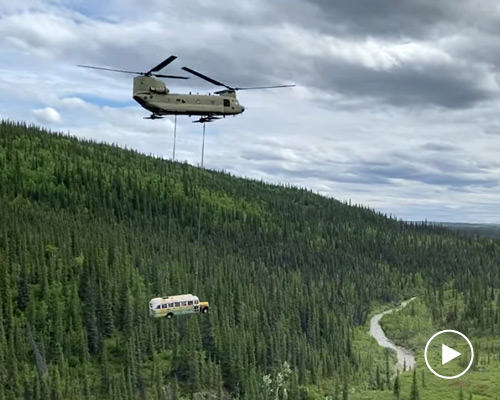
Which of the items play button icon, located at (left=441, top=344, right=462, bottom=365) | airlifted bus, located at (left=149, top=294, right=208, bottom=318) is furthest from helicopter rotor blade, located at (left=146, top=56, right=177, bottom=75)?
play button icon, located at (left=441, top=344, right=462, bottom=365)

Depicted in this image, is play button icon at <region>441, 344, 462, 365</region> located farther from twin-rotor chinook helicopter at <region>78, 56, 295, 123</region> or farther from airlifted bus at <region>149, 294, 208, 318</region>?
twin-rotor chinook helicopter at <region>78, 56, 295, 123</region>

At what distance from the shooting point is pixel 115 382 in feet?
451

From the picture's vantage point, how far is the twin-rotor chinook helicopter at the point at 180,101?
7100 centimetres

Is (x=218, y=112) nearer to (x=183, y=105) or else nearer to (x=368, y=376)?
(x=183, y=105)

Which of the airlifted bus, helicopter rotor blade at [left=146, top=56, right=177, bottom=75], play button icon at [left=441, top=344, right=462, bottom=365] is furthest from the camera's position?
play button icon at [left=441, top=344, right=462, bottom=365]

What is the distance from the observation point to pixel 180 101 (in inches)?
2876

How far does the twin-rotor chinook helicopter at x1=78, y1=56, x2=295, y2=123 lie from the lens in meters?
71.0

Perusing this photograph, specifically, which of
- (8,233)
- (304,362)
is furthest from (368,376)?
(8,233)

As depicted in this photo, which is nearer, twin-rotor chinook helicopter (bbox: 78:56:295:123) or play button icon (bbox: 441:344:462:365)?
twin-rotor chinook helicopter (bbox: 78:56:295:123)

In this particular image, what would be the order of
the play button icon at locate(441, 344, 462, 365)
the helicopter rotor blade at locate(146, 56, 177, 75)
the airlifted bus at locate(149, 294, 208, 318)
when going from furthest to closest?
the play button icon at locate(441, 344, 462, 365), the airlifted bus at locate(149, 294, 208, 318), the helicopter rotor blade at locate(146, 56, 177, 75)

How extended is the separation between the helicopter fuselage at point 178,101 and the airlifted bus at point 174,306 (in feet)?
138

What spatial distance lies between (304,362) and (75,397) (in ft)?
218

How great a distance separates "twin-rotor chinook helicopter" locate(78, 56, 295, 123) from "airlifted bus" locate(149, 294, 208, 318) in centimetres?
4202

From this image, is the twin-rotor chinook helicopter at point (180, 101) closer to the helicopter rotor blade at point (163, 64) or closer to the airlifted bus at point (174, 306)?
the helicopter rotor blade at point (163, 64)
